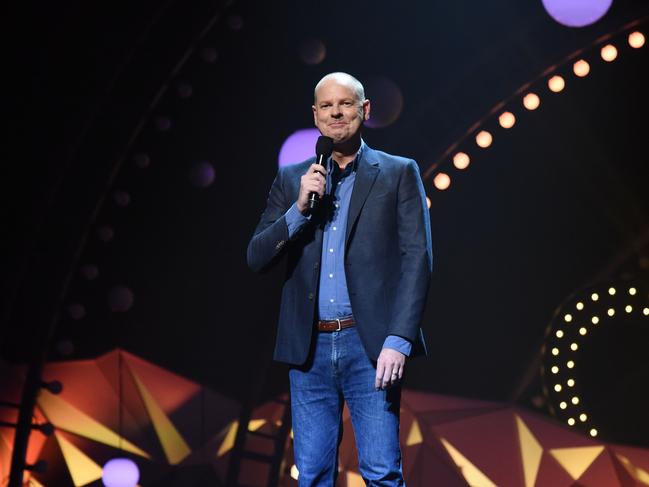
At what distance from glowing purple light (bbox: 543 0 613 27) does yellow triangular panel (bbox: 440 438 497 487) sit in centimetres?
157

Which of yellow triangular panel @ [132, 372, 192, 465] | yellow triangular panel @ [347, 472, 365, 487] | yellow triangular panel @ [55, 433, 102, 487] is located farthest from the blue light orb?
yellow triangular panel @ [347, 472, 365, 487]

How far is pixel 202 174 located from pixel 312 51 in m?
0.60

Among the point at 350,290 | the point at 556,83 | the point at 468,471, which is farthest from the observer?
the point at 556,83

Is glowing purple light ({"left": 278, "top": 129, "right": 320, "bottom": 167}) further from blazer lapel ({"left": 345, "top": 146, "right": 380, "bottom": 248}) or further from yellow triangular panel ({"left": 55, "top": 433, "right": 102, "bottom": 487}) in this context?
yellow triangular panel ({"left": 55, "top": 433, "right": 102, "bottom": 487})

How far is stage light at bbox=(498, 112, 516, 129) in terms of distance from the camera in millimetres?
2949

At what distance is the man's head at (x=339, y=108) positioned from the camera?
185 centimetres

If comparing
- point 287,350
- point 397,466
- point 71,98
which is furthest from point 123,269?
point 397,466

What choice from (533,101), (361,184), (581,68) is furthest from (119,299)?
(581,68)

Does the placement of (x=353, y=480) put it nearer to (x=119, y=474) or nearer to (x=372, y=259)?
(x=119, y=474)

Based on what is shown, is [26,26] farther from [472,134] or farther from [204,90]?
[472,134]

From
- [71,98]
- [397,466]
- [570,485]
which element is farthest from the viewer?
[71,98]

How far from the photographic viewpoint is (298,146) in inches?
116

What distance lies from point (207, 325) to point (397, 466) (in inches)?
54.8

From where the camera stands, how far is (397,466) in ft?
5.61
